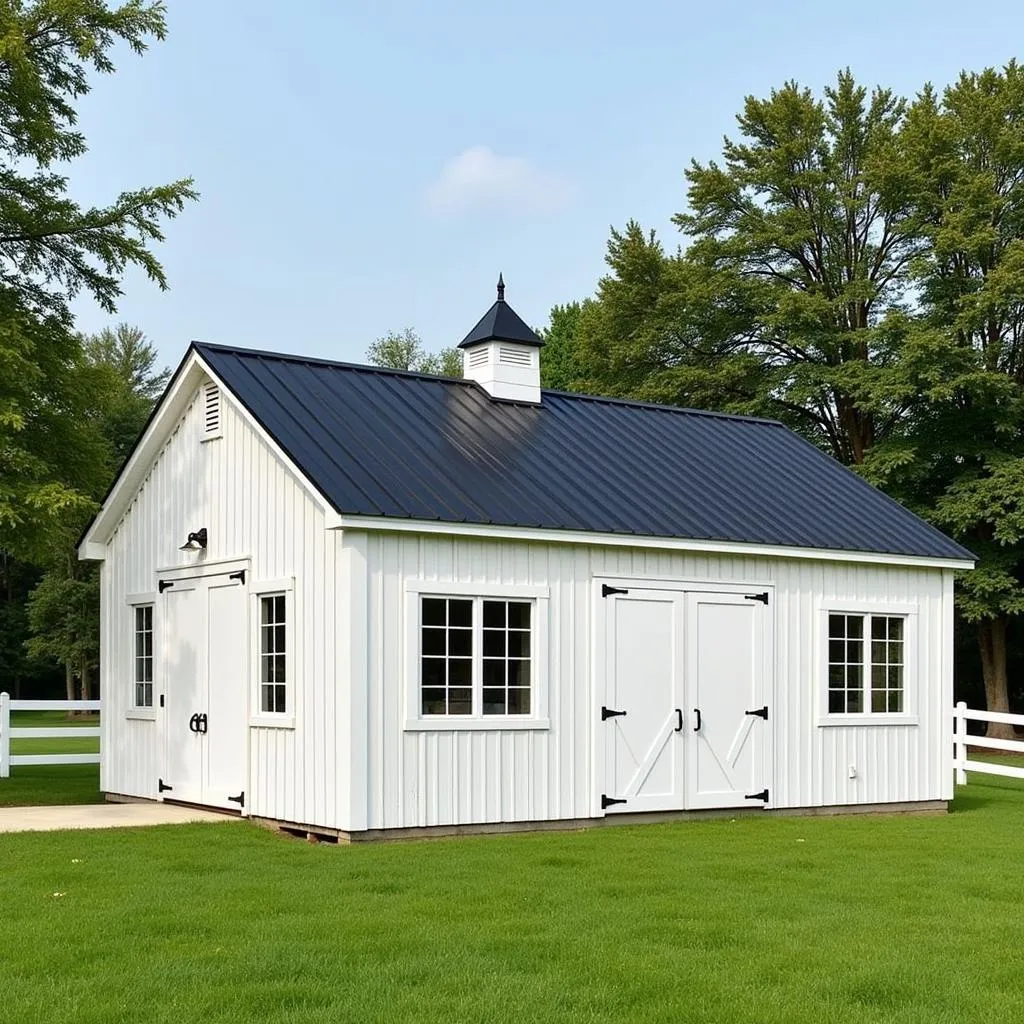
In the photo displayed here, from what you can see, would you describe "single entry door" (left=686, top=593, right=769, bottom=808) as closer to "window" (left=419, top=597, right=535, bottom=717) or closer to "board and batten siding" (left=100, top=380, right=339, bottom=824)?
"window" (left=419, top=597, right=535, bottom=717)

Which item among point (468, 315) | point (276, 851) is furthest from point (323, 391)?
point (468, 315)

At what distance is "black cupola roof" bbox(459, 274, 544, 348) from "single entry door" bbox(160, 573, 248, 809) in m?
4.25

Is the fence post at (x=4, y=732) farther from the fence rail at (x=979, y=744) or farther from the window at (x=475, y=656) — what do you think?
the fence rail at (x=979, y=744)

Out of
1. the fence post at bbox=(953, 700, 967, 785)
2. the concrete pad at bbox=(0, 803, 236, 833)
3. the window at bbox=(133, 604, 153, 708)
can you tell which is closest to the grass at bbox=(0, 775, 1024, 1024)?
the concrete pad at bbox=(0, 803, 236, 833)

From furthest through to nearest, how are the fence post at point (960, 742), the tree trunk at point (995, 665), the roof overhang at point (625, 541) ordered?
the tree trunk at point (995, 665) → the fence post at point (960, 742) → the roof overhang at point (625, 541)

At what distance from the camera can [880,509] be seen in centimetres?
1709

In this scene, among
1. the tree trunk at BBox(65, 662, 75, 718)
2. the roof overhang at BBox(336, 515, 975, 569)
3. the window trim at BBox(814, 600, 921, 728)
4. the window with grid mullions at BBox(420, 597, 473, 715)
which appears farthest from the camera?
the tree trunk at BBox(65, 662, 75, 718)

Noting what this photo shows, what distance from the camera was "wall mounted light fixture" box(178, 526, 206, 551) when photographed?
1488 cm

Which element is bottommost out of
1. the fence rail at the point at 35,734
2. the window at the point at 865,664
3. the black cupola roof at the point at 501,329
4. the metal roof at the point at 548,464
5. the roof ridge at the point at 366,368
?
the fence rail at the point at 35,734

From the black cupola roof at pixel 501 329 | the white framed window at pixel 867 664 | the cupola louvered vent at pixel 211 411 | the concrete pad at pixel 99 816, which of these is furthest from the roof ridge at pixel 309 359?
the white framed window at pixel 867 664

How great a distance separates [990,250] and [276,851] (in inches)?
942

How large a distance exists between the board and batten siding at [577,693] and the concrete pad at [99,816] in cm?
242

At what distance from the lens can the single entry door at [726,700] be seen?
1466 centimetres

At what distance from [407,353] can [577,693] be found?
5189 centimetres
